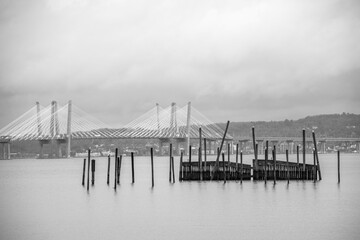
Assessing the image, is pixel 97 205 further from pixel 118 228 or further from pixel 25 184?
pixel 25 184

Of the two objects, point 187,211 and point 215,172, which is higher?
point 215,172

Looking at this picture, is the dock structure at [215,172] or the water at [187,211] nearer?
the water at [187,211]

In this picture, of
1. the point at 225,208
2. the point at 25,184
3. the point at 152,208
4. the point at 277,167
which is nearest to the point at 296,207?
the point at 225,208

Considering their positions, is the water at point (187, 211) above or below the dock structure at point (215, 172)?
below

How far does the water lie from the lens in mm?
27625

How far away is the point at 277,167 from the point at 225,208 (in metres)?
13.0

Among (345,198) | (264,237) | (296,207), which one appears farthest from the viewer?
(345,198)

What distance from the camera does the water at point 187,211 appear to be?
27625 millimetres

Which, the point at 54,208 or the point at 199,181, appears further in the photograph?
the point at 199,181

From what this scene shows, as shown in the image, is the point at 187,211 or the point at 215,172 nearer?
the point at 187,211

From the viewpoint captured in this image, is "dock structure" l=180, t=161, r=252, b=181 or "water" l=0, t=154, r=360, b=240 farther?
"dock structure" l=180, t=161, r=252, b=181

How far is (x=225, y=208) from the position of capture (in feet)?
116

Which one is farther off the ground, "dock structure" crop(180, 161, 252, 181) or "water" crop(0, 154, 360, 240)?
"dock structure" crop(180, 161, 252, 181)

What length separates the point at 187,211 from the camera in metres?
34.5
